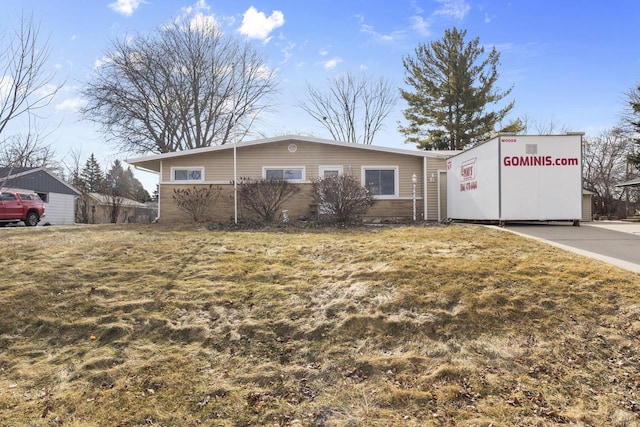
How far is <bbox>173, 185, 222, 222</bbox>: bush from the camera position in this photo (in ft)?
44.1

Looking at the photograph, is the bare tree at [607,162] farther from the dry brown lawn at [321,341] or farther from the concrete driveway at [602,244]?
the dry brown lawn at [321,341]

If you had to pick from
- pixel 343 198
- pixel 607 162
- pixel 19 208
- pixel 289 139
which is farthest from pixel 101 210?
pixel 607 162

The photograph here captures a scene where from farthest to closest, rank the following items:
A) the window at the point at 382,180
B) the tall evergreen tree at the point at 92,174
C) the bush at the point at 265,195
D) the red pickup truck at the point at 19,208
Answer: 1. the tall evergreen tree at the point at 92,174
2. the red pickup truck at the point at 19,208
3. the window at the point at 382,180
4. the bush at the point at 265,195

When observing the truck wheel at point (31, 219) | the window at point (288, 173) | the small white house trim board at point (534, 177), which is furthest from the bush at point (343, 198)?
the truck wheel at point (31, 219)

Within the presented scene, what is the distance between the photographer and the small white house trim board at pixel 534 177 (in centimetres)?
1036

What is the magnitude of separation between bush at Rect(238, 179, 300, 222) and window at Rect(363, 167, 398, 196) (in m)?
3.53

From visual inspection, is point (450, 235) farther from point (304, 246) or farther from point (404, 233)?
point (304, 246)

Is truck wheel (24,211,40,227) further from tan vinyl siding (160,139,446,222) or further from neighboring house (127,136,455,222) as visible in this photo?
tan vinyl siding (160,139,446,222)

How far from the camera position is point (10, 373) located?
10.6 ft

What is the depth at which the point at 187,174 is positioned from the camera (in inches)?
555

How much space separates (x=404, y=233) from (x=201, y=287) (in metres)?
5.33

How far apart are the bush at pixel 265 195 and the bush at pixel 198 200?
7.30 feet

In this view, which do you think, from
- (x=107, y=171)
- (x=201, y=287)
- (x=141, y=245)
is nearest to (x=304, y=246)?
(x=201, y=287)

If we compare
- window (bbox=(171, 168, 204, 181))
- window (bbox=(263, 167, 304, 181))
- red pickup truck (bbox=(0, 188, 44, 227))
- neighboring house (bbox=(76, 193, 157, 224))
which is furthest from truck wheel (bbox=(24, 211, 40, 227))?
window (bbox=(263, 167, 304, 181))
